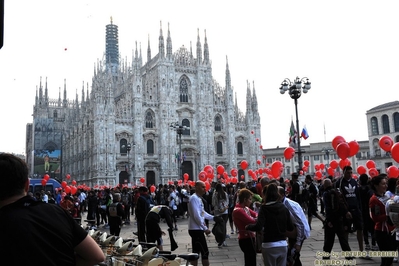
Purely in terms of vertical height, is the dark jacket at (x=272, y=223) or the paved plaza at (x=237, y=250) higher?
the dark jacket at (x=272, y=223)

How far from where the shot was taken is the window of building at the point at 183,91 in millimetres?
49531

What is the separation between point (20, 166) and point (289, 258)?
4.52m

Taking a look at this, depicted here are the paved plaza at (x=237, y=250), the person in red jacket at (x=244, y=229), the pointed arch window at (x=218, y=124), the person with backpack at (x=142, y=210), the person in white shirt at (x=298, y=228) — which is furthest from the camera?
the pointed arch window at (x=218, y=124)

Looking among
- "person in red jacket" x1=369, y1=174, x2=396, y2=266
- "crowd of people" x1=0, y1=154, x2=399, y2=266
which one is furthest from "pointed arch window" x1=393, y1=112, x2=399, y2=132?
"person in red jacket" x1=369, y1=174, x2=396, y2=266

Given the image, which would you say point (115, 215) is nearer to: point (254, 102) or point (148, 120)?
point (148, 120)

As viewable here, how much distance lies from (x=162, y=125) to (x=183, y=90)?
6.41 metres

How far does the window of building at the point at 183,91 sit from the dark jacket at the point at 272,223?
44.7 m

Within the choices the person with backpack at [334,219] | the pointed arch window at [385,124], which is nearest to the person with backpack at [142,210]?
the person with backpack at [334,219]

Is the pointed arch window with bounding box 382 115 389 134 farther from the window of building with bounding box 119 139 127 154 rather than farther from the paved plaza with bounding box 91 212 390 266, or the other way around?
the paved plaza with bounding box 91 212 390 266

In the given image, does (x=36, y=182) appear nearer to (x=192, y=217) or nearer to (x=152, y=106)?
(x=152, y=106)

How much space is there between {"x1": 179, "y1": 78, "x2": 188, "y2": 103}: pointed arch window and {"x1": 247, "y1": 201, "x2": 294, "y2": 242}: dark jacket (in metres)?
44.7

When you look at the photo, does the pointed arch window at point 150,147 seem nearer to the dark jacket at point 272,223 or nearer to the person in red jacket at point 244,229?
the person in red jacket at point 244,229

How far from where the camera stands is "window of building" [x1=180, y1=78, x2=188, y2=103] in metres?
49.5

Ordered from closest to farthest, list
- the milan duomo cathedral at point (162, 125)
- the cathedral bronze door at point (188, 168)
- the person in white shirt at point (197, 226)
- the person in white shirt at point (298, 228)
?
the person in white shirt at point (298, 228) < the person in white shirt at point (197, 226) < the milan duomo cathedral at point (162, 125) < the cathedral bronze door at point (188, 168)
